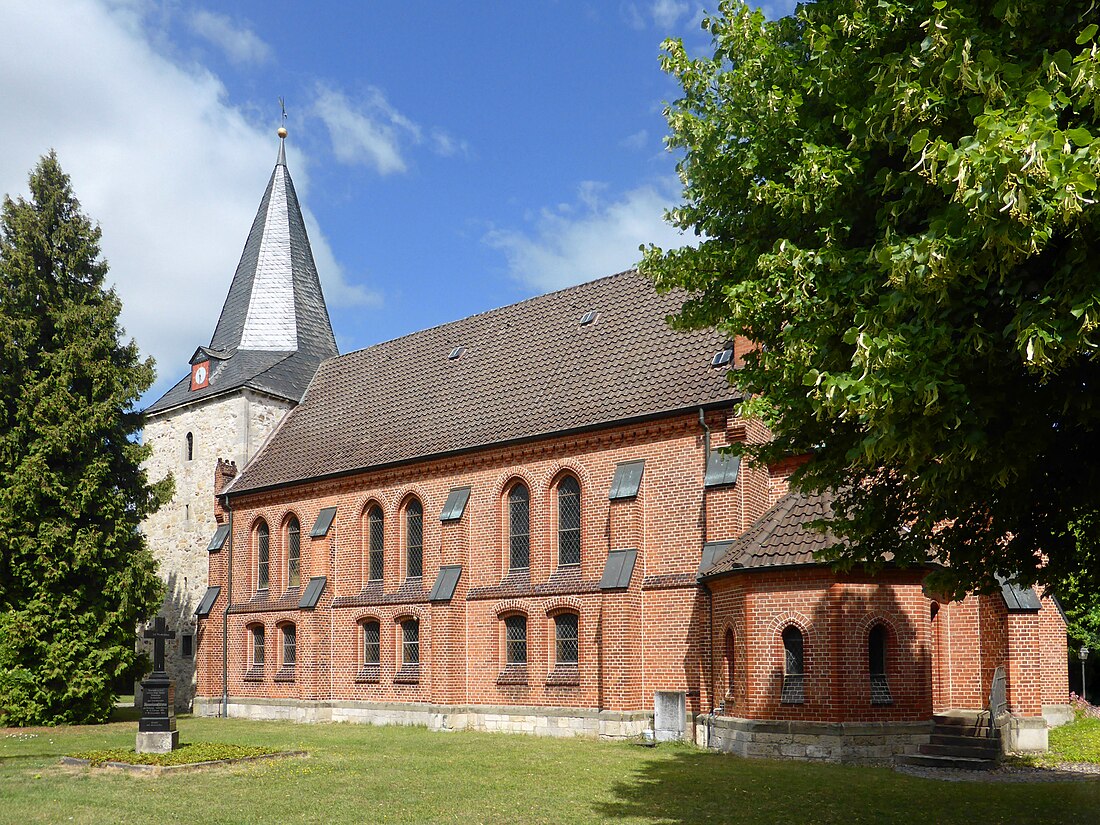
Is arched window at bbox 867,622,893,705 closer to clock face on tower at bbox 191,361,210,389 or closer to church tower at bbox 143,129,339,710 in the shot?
church tower at bbox 143,129,339,710

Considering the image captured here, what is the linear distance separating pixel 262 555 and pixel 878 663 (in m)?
20.6

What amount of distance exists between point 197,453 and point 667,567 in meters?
19.5

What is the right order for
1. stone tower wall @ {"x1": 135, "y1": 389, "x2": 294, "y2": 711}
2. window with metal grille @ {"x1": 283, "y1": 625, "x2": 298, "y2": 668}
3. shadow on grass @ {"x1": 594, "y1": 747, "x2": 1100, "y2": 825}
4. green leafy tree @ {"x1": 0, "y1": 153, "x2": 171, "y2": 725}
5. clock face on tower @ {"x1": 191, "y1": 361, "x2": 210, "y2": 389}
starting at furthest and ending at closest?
clock face on tower @ {"x1": 191, "y1": 361, "x2": 210, "y2": 389}
stone tower wall @ {"x1": 135, "y1": 389, "x2": 294, "y2": 711}
window with metal grille @ {"x1": 283, "y1": 625, "x2": 298, "y2": 668}
green leafy tree @ {"x1": 0, "y1": 153, "x2": 171, "y2": 725}
shadow on grass @ {"x1": 594, "y1": 747, "x2": 1100, "y2": 825}

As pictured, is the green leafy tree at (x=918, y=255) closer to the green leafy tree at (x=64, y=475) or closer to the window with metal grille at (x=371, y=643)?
the window with metal grille at (x=371, y=643)

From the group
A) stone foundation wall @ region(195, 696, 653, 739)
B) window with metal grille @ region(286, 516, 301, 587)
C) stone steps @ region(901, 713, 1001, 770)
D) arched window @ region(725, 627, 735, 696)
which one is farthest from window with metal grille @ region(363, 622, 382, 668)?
stone steps @ region(901, 713, 1001, 770)

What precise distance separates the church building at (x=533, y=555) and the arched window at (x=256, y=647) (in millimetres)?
126

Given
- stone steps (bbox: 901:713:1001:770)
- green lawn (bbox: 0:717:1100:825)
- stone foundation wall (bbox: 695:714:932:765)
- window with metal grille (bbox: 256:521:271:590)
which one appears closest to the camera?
green lawn (bbox: 0:717:1100:825)

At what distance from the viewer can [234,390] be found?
111 feet

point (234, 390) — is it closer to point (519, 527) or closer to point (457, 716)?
point (519, 527)

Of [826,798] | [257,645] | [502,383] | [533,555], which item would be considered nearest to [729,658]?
[533,555]

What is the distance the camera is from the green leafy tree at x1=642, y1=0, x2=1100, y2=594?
6.18 metres

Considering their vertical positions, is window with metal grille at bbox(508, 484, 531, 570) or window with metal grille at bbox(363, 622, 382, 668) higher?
window with metal grille at bbox(508, 484, 531, 570)

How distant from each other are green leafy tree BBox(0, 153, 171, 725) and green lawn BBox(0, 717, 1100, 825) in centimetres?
735

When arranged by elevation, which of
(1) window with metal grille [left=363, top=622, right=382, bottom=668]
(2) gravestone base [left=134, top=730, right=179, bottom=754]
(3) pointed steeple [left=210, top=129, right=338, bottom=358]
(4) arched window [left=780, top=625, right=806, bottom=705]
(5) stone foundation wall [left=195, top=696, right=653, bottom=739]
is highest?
(3) pointed steeple [left=210, top=129, right=338, bottom=358]
